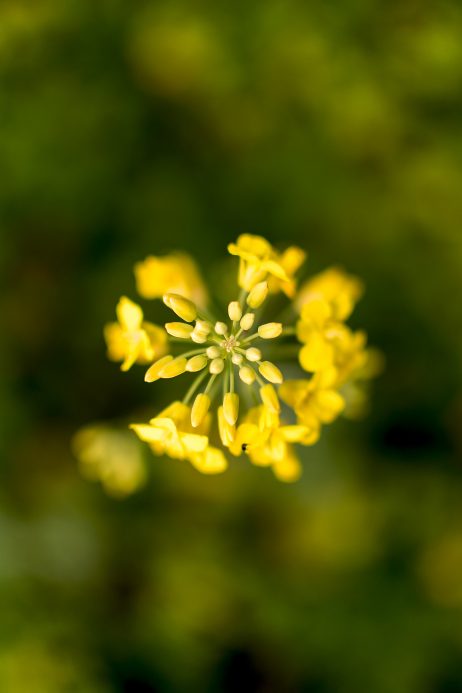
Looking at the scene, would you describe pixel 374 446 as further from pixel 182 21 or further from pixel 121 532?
pixel 182 21

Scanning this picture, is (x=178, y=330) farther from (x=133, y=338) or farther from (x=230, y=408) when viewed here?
(x=230, y=408)

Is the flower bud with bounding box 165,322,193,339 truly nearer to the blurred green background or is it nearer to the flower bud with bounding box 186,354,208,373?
the flower bud with bounding box 186,354,208,373

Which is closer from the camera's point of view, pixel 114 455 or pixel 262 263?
pixel 262 263

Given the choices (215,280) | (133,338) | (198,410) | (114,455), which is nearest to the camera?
(198,410)

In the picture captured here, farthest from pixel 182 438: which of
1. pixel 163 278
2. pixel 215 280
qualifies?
pixel 215 280

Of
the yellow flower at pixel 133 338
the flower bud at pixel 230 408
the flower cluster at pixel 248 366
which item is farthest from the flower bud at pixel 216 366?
the yellow flower at pixel 133 338

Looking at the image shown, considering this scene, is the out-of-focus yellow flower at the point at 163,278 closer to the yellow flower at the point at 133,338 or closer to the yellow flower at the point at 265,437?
the yellow flower at the point at 133,338
